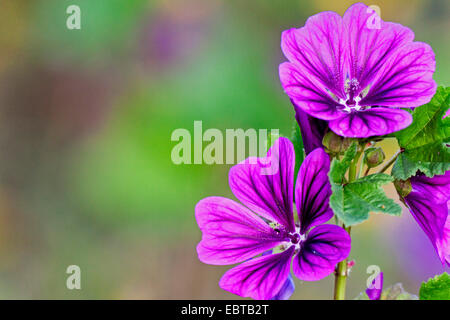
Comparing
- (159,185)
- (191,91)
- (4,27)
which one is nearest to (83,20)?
(4,27)

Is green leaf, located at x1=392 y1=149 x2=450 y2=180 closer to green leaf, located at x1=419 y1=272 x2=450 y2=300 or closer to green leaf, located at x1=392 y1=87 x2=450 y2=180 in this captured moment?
green leaf, located at x1=392 y1=87 x2=450 y2=180

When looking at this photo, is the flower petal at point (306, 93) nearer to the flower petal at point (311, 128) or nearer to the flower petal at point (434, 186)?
the flower petal at point (311, 128)

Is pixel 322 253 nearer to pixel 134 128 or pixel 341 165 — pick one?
pixel 341 165

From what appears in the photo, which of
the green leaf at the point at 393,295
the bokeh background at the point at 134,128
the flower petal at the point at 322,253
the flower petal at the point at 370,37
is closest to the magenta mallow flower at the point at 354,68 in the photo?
the flower petal at the point at 370,37

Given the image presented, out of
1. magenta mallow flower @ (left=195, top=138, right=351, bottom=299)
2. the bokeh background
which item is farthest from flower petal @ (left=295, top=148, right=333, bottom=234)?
the bokeh background

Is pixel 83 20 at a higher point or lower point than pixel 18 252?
higher

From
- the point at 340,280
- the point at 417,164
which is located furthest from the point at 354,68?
the point at 340,280

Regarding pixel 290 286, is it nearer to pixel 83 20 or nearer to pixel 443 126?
pixel 443 126
